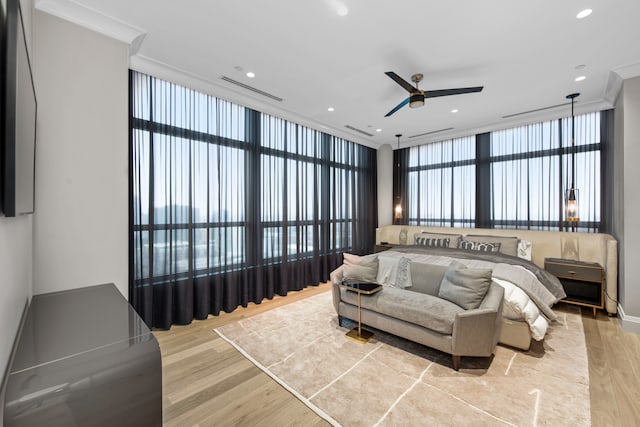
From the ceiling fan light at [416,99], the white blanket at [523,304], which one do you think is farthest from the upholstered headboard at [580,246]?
the ceiling fan light at [416,99]

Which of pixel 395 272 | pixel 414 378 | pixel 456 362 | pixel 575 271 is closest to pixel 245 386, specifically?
pixel 414 378

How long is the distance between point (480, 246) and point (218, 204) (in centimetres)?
418

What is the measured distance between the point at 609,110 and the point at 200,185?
5.84m

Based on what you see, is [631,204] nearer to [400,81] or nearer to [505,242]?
[505,242]

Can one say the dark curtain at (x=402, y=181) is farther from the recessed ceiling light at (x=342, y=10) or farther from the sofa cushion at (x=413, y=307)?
the recessed ceiling light at (x=342, y=10)

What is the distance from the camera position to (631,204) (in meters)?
3.18

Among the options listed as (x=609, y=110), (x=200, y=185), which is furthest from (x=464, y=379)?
(x=609, y=110)

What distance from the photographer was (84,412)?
892mm

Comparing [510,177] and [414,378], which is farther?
[510,177]

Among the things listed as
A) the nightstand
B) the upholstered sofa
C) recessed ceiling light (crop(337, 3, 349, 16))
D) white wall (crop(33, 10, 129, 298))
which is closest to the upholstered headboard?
the nightstand

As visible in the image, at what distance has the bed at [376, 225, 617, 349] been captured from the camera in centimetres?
269

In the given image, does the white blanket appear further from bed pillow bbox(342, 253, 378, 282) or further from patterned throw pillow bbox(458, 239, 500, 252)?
patterned throw pillow bbox(458, 239, 500, 252)

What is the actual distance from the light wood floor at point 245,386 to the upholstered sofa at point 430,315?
0.79m

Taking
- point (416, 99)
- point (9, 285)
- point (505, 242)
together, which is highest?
point (416, 99)
